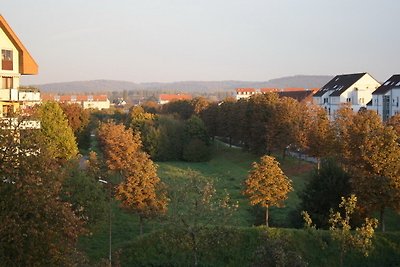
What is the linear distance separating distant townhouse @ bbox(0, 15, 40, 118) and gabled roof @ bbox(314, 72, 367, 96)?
2146 inches

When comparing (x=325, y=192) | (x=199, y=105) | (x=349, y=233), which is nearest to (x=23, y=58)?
(x=325, y=192)

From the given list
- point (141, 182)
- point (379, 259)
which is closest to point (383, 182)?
point (379, 259)

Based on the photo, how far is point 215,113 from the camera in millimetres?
76000

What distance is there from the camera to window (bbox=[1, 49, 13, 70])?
33.5 meters

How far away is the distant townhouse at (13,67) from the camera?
33.0m

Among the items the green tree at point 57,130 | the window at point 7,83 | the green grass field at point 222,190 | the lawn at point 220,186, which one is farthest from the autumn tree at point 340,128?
the window at point 7,83

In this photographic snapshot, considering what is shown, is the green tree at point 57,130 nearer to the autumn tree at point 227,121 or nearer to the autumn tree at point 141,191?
the autumn tree at point 141,191

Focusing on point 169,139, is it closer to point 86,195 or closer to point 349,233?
point 86,195

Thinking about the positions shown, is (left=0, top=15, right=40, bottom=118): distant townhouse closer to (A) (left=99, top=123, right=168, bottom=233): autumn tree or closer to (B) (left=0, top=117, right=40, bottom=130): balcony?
(A) (left=99, top=123, right=168, bottom=233): autumn tree

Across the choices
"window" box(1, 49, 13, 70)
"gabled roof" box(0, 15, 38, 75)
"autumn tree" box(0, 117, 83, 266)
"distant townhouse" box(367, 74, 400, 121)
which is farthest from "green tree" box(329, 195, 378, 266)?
"distant townhouse" box(367, 74, 400, 121)

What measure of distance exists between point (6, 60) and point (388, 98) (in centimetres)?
4779

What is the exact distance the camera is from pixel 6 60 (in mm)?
33812

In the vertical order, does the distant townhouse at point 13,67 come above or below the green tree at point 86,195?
above

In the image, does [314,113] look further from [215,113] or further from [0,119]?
[0,119]
